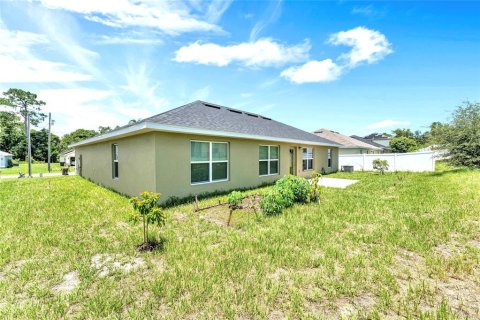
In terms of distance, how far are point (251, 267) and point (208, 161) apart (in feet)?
20.5

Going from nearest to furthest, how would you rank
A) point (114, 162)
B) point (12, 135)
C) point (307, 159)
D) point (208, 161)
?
point (208, 161) < point (114, 162) < point (307, 159) < point (12, 135)

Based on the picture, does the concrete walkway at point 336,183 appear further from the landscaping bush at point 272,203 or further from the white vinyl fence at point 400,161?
the white vinyl fence at point 400,161

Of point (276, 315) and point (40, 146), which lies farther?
point (40, 146)

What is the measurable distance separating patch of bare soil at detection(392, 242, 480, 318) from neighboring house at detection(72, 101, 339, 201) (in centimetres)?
686

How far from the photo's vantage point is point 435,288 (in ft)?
9.27

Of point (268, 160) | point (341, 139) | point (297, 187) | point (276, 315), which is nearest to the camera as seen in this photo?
point (276, 315)

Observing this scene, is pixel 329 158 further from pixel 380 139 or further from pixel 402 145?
pixel 380 139

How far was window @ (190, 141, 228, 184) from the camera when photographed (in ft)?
28.5

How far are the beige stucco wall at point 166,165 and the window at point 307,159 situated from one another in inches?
127

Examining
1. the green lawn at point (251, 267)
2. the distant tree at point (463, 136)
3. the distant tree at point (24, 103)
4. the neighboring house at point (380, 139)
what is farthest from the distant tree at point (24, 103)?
the neighboring house at point (380, 139)

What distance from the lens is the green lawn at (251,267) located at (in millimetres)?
2498

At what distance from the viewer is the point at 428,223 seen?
17.2ft

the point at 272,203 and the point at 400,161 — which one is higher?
the point at 400,161

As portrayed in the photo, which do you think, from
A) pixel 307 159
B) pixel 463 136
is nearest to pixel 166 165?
pixel 307 159
